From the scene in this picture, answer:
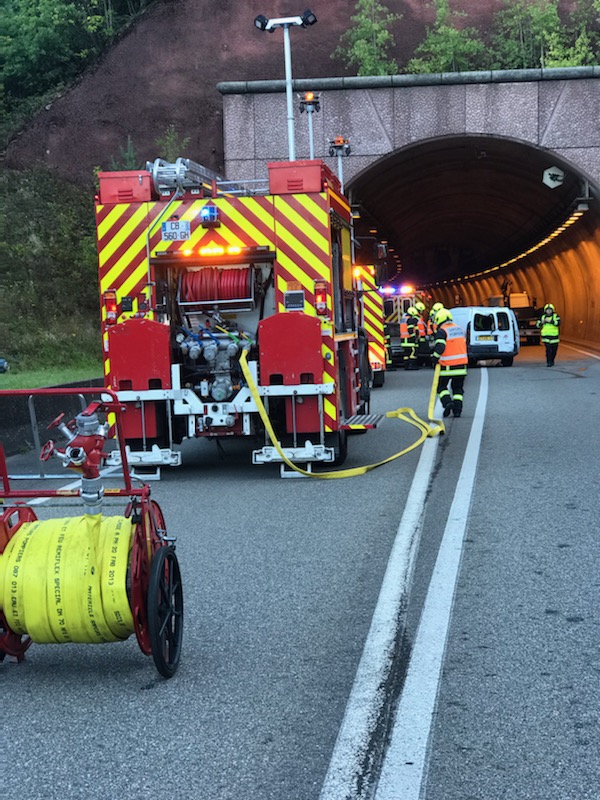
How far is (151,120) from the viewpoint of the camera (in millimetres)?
36156

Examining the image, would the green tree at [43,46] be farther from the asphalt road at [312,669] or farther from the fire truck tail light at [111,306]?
the asphalt road at [312,669]

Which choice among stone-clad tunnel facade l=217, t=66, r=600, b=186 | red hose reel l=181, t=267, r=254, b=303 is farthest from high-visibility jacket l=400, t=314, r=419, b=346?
red hose reel l=181, t=267, r=254, b=303

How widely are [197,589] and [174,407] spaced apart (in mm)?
4664

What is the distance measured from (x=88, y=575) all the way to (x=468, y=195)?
126 feet

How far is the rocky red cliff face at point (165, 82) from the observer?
35.9 metres

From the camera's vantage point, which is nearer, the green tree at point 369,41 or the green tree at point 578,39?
the green tree at point 369,41

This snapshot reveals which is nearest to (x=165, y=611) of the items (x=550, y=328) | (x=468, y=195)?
(x=550, y=328)

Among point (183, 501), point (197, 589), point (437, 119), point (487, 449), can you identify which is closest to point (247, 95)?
point (437, 119)

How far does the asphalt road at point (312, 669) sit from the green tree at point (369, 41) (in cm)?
3003

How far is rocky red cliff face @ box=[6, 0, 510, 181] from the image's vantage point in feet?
118

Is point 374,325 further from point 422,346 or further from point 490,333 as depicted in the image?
point 422,346

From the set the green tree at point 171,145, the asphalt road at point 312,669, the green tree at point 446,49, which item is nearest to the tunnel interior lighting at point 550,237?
the green tree at point 446,49

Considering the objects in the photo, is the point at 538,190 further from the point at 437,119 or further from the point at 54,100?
the point at 54,100

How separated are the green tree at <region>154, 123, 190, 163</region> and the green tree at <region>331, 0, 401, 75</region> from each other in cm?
730
